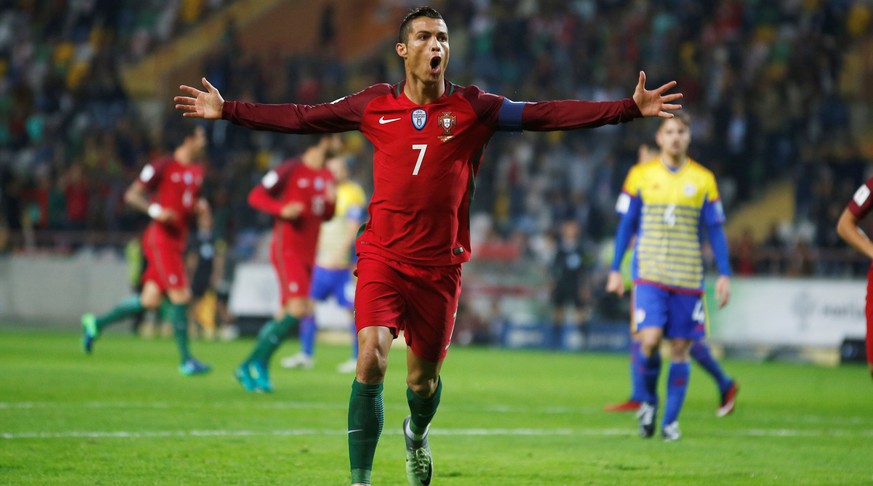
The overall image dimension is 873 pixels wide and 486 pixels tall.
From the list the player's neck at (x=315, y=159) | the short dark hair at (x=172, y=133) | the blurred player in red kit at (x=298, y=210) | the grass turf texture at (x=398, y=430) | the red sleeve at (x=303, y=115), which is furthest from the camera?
the short dark hair at (x=172, y=133)

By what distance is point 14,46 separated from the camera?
3378 cm

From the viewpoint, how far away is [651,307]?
9.97m

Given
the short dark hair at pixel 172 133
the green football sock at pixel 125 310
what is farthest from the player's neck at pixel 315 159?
the short dark hair at pixel 172 133

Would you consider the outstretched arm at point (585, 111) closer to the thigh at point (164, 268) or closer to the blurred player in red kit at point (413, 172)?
the blurred player in red kit at point (413, 172)

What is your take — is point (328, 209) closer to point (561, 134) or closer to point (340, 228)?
point (340, 228)

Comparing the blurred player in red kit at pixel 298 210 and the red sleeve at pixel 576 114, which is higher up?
the red sleeve at pixel 576 114

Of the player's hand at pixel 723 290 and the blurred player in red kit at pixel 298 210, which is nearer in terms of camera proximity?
the player's hand at pixel 723 290

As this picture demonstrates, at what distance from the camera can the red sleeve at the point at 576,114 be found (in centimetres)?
642

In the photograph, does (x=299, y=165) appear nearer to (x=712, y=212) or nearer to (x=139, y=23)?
(x=712, y=212)

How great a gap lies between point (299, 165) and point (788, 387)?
6416 mm

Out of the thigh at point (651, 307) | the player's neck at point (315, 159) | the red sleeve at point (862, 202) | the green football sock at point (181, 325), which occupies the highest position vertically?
the player's neck at point (315, 159)

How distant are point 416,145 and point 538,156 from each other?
66.1ft

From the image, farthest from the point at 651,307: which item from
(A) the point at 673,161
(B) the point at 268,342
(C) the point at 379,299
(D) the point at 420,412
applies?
(B) the point at 268,342

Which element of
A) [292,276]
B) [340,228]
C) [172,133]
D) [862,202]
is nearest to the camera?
[862,202]
